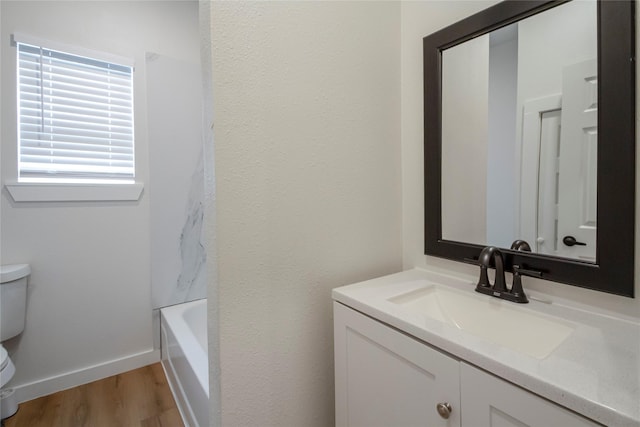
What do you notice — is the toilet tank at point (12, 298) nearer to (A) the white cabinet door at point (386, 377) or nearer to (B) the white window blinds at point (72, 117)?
(B) the white window blinds at point (72, 117)

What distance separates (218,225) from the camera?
0.85 metres

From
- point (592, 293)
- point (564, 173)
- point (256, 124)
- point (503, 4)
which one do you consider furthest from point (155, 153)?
point (592, 293)

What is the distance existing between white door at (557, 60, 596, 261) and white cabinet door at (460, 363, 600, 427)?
49cm

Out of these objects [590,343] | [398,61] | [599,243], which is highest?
[398,61]

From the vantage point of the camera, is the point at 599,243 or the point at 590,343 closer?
the point at 590,343

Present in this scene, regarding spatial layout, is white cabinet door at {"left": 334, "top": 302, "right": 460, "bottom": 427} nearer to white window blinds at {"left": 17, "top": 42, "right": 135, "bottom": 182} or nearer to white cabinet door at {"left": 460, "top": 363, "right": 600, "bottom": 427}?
white cabinet door at {"left": 460, "top": 363, "right": 600, "bottom": 427}

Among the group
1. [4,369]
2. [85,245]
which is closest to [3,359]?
[4,369]

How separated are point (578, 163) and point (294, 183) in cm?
81

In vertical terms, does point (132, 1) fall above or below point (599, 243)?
above

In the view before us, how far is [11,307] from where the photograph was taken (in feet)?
5.10

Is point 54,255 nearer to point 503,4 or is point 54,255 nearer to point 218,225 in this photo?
point 218,225

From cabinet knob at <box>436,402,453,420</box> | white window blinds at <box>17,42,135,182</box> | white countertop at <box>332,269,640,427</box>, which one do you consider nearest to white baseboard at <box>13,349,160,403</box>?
white window blinds at <box>17,42,135,182</box>

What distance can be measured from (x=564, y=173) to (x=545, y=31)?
1.40 feet

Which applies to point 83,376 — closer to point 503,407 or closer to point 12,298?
point 12,298
